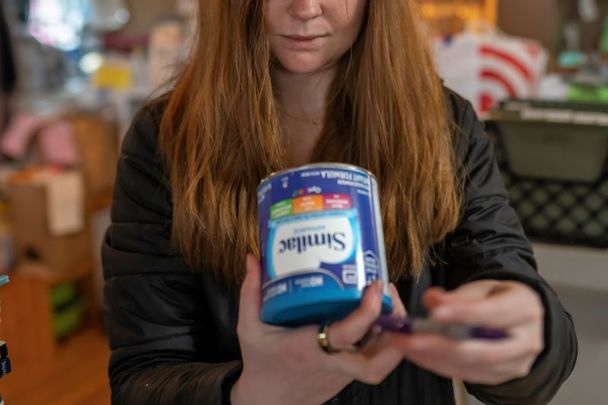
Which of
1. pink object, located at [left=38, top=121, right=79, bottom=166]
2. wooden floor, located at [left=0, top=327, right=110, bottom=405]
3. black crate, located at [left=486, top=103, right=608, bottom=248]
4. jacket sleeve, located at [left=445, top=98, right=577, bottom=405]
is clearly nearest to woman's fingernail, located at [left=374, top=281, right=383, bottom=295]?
jacket sleeve, located at [left=445, top=98, right=577, bottom=405]

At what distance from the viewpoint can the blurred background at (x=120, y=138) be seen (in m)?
1.29

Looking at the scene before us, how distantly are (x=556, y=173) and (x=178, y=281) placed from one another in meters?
0.67

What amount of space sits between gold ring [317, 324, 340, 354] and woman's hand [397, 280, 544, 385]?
87 millimetres

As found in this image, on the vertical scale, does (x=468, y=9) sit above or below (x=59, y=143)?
above

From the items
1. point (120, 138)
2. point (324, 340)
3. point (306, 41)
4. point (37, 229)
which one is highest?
point (306, 41)

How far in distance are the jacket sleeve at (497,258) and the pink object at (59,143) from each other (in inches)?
85.3

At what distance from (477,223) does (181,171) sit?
37 centimetres

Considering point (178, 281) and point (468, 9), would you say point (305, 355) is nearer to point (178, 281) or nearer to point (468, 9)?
point (178, 281)

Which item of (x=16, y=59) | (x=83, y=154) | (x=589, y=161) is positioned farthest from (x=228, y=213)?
(x=16, y=59)

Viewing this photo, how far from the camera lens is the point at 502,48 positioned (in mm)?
1828

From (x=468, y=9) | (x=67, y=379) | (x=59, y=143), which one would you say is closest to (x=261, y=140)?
(x=67, y=379)

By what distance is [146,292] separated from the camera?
3.11 ft

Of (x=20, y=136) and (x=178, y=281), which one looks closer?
(x=178, y=281)

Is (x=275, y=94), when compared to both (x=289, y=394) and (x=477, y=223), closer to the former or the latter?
(x=477, y=223)
